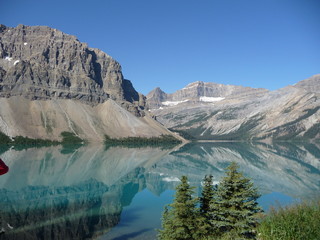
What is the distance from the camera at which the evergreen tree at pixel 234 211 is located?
66.2ft

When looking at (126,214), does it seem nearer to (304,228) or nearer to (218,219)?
(218,219)

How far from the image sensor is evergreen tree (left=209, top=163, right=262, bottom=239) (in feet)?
66.2

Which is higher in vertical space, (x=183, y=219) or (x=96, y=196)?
(x=183, y=219)

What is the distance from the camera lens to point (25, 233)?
109 ft

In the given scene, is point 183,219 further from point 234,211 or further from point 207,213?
point 234,211

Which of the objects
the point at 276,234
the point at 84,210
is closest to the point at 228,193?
the point at 276,234

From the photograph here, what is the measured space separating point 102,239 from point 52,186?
37.5m

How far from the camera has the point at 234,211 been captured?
20859 mm

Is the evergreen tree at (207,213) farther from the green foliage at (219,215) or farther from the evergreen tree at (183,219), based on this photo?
the evergreen tree at (183,219)

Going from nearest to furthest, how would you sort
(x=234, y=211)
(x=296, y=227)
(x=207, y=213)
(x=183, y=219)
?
(x=296, y=227)
(x=234, y=211)
(x=183, y=219)
(x=207, y=213)

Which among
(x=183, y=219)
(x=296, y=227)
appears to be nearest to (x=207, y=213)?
(x=183, y=219)

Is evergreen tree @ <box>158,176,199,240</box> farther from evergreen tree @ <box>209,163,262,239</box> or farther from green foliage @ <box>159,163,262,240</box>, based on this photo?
evergreen tree @ <box>209,163,262,239</box>

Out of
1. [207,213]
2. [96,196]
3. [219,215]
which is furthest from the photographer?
[96,196]

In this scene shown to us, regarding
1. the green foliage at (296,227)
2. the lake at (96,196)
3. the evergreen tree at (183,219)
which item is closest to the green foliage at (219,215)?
the evergreen tree at (183,219)
